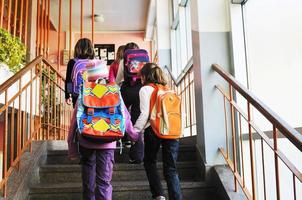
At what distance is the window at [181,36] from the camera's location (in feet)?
18.4

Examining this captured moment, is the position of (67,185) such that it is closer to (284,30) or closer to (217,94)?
(217,94)

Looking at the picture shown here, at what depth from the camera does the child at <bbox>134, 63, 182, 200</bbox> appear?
8.25 ft

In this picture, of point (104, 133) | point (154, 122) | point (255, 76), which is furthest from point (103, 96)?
point (255, 76)

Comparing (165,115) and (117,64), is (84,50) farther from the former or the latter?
(165,115)

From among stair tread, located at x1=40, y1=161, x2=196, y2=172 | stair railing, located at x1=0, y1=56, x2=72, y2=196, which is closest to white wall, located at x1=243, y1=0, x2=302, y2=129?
stair tread, located at x1=40, y1=161, x2=196, y2=172


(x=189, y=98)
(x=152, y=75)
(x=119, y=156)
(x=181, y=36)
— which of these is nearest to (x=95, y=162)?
(x=152, y=75)

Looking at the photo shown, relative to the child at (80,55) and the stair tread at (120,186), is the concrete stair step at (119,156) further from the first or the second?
the child at (80,55)

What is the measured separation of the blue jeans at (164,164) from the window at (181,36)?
9.22ft

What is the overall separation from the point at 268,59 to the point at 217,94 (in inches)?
20.9

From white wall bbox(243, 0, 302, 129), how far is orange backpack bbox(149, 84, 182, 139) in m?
0.74

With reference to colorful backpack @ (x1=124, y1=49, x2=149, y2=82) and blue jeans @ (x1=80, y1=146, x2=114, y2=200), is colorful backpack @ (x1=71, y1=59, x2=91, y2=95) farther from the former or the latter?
blue jeans @ (x1=80, y1=146, x2=114, y2=200)

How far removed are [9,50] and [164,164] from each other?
198cm

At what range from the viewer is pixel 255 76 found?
2986mm

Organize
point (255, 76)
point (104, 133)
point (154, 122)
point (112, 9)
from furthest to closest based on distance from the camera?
point (112, 9) → point (255, 76) → point (154, 122) → point (104, 133)
